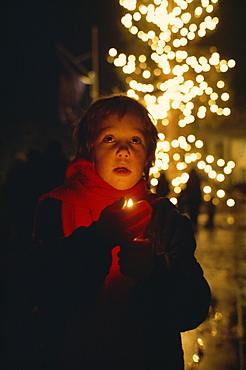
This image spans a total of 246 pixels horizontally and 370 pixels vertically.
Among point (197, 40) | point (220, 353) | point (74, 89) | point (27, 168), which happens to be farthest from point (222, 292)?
point (74, 89)

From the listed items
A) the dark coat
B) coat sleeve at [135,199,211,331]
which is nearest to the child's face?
coat sleeve at [135,199,211,331]

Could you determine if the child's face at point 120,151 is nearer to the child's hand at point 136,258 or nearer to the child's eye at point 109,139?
the child's eye at point 109,139

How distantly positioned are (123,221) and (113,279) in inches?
12.5

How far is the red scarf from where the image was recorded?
5.67 feet

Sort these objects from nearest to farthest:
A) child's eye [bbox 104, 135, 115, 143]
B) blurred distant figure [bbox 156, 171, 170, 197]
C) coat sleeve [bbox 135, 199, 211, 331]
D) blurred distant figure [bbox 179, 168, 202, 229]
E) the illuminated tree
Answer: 1. coat sleeve [bbox 135, 199, 211, 331]
2. child's eye [bbox 104, 135, 115, 143]
3. the illuminated tree
4. blurred distant figure [bbox 156, 171, 170, 197]
5. blurred distant figure [bbox 179, 168, 202, 229]

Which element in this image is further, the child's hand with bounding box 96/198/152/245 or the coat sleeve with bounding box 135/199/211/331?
the coat sleeve with bounding box 135/199/211/331

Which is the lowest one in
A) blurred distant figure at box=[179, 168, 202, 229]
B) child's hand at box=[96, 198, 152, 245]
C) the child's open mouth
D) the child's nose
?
blurred distant figure at box=[179, 168, 202, 229]

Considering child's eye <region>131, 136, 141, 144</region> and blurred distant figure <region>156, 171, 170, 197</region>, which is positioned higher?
child's eye <region>131, 136, 141, 144</region>

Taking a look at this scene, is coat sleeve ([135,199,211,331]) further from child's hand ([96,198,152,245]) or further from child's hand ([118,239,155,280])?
child's hand ([96,198,152,245])

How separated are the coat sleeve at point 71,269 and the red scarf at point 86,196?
0.55 feet

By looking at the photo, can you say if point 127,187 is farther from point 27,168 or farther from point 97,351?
point 27,168

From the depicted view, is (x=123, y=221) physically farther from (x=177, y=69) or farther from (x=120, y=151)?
(x=177, y=69)

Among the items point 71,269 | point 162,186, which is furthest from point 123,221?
point 162,186

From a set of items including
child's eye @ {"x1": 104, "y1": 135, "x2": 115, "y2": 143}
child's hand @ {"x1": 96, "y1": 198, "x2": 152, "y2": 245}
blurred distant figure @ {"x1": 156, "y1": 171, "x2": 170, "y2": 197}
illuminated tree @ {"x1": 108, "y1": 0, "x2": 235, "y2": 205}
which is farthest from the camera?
blurred distant figure @ {"x1": 156, "y1": 171, "x2": 170, "y2": 197}
